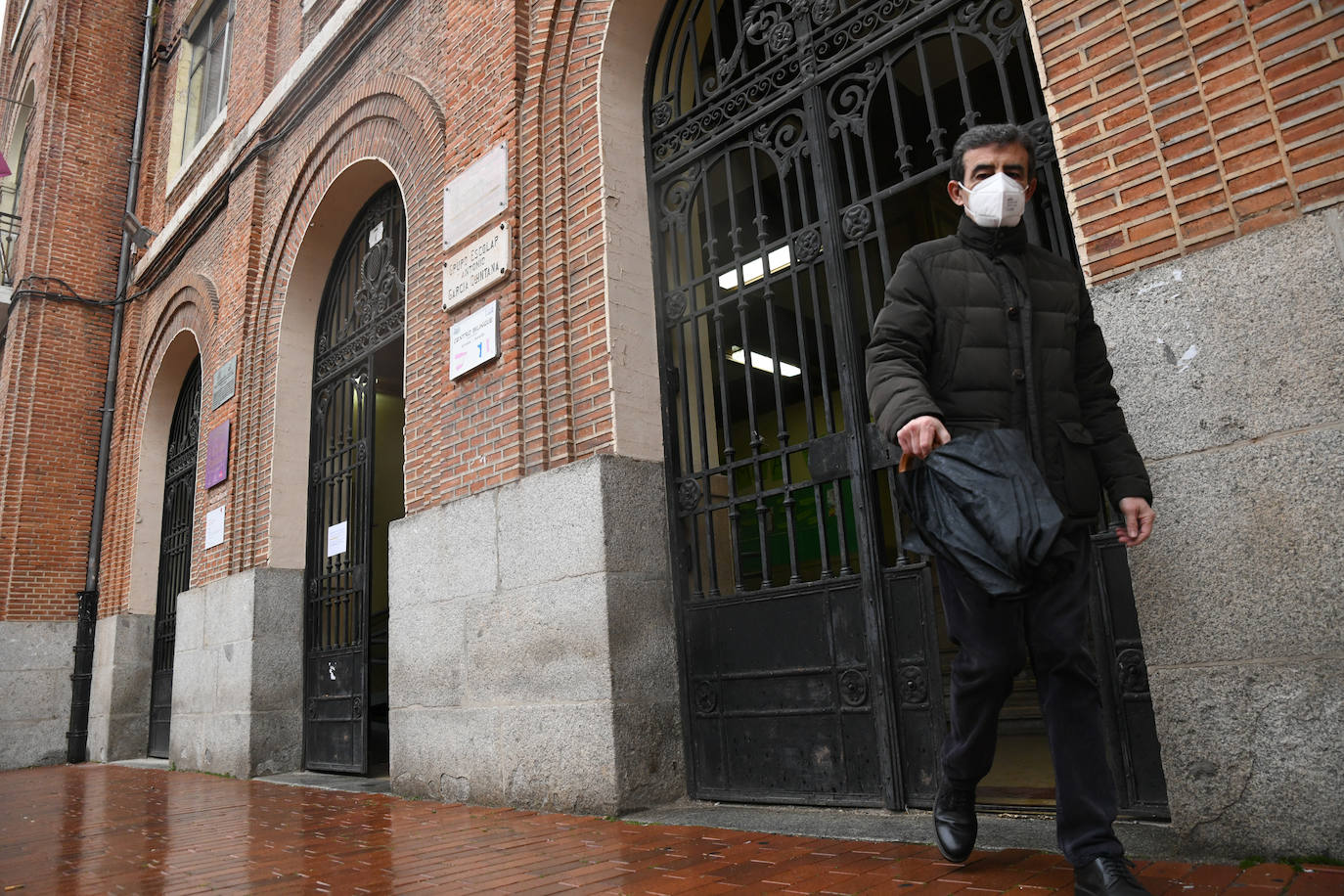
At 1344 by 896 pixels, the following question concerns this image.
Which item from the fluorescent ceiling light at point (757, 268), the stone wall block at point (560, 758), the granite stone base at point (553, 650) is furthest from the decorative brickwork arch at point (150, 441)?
the fluorescent ceiling light at point (757, 268)


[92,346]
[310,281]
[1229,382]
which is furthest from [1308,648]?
[92,346]

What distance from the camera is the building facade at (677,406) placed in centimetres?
281

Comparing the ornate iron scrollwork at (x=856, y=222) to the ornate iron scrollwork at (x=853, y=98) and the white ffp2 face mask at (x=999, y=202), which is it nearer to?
the ornate iron scrollwork at (x=853, y=98)

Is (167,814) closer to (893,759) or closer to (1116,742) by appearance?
(893,759)

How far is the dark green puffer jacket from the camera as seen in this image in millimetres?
2551

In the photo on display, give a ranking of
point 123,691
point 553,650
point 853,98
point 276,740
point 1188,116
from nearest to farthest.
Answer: point 1188,116, point 853,98, point 553,650, point 276,740, point 123,691

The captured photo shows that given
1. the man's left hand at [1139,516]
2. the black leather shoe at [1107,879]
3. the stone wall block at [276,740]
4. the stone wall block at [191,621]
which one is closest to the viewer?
the black leather shoe at [1107,879]

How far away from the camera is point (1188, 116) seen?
3.09 meters

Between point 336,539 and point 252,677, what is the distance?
4.53ft

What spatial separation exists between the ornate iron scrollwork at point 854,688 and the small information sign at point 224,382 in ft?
24.2

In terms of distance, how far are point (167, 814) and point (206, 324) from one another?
252 inches

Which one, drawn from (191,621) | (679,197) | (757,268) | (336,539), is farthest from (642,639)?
(191,621)

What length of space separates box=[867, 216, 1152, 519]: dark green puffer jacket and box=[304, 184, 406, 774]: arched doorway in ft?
19.6

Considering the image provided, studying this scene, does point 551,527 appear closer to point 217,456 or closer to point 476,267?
point 476,267
